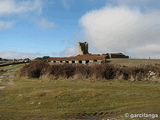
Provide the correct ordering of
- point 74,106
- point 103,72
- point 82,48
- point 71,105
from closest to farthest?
point 74,106
point 71,105
point 103,72
point 82,48

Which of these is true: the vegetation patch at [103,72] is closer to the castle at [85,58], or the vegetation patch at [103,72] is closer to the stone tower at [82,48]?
the castle at [85,58]

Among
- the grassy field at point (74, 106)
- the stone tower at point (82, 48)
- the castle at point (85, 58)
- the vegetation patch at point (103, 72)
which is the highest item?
the stone tower at point (82, 48)

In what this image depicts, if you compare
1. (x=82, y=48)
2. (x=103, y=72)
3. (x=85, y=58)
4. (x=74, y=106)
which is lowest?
(x=74, y=106)

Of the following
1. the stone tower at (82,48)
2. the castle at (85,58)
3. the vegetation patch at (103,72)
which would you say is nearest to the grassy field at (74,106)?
the vegetation patch at (103,72)

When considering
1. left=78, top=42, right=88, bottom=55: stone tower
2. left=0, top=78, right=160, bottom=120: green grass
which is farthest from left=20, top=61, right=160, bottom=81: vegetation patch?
left=78, top=42, right=88, bottom=55: stone tower

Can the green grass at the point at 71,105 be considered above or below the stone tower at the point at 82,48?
below

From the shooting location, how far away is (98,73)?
82.8 feet

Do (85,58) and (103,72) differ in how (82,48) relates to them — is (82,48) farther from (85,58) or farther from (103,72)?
(103,72)

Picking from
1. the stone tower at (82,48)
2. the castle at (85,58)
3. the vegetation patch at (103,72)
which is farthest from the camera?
the stone tower at (82,48)

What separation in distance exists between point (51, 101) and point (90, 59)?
24.7 m

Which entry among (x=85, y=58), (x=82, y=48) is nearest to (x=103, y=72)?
(x=85, y=58)

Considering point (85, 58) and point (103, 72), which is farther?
point (85, 58)

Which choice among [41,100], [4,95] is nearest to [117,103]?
[41,100]

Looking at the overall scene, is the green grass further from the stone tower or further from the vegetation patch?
the stone tower
